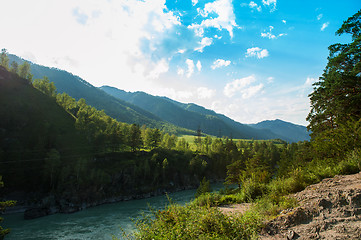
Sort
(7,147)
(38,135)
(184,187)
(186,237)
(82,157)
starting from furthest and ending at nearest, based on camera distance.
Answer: (184,187)
(38,135)
(82,157)
(7,147)
(186,237)

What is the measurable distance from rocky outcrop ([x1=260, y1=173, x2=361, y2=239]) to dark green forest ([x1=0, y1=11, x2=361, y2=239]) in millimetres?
648

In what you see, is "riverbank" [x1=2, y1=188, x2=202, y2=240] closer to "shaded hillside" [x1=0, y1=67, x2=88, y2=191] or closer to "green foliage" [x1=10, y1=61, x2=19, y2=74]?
"shaded hillside" [x1=0, y1=67, x2=88, y2=191]

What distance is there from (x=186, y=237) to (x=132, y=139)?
7519 cm

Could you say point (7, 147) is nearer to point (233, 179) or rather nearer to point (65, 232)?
point (65, 232)

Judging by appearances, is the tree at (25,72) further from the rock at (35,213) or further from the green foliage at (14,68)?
the rock at (35,213)

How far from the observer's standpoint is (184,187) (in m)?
71.7

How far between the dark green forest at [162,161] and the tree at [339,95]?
0.09m

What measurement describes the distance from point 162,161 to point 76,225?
144 feet

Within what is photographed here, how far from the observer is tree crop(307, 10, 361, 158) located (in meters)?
14.1

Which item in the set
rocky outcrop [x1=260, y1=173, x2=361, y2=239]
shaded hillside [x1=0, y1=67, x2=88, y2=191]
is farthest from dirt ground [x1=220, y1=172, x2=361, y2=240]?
shaded hillside [x1=0, y1=67, x2=88, y2=191]

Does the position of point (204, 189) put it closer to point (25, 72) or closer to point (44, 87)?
point (44, 87)

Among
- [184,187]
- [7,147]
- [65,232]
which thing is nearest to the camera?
[65,232]

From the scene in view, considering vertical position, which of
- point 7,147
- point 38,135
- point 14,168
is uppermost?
point 38,135

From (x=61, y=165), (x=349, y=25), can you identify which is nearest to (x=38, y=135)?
(x=61, y=165)
